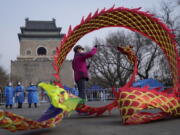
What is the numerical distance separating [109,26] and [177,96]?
2215 mm

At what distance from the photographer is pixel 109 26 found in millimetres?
5836

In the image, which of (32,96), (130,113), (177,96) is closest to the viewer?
(130,113)

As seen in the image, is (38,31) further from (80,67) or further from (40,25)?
(80,67)

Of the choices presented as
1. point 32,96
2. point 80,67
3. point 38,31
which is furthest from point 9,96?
point 38,31

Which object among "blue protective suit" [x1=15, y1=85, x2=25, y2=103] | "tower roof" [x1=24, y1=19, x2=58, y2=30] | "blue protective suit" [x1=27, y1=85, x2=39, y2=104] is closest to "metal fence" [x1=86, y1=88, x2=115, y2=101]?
"blue protective suit" [x1=27, y1=85, x2=39, y2=104]

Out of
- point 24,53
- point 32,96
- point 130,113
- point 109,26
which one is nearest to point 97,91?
point 32,96

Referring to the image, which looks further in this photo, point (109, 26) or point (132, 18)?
point (109, 26)

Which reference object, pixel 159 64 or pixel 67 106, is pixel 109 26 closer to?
pixel 67 106

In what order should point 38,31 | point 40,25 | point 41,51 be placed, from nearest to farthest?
1. point 41,51
2. point 38,31
3. point 40,25

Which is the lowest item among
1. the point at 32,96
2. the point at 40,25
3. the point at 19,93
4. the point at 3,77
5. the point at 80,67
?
the point at 32,96

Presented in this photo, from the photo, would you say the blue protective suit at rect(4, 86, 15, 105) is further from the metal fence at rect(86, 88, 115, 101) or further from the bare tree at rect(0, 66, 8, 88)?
the bare tree at rect(0, 66, 8, 88)

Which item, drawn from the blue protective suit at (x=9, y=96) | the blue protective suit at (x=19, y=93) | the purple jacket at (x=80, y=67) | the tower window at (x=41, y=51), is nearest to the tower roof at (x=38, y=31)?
the tower window at (x=41, y=51)

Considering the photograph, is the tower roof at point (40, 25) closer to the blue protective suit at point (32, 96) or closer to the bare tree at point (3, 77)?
the bare tree at point (3, 77)

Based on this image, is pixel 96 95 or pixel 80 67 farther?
pixel 96 95
